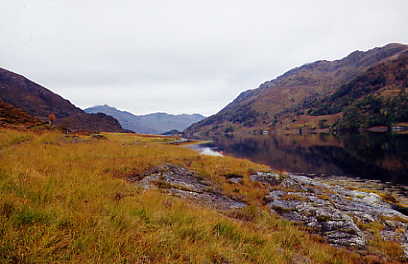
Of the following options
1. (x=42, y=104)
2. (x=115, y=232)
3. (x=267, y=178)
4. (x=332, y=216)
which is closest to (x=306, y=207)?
(x=332, y=216)

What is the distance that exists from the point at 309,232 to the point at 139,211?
22.3 feet

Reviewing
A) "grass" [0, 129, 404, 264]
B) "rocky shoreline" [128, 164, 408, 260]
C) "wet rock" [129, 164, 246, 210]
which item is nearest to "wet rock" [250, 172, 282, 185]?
"rocky shoreline" [128, 164, 408, 260]

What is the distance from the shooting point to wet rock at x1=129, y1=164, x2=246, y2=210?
10.2 m

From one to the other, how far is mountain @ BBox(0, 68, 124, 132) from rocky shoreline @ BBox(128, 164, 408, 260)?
12336 cm

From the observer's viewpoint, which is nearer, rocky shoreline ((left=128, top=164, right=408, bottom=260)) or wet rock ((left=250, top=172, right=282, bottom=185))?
rocky shoreline ((left=128, top=164, right=408, bottom=260))

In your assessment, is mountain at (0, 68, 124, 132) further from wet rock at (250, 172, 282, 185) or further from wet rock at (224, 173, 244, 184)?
wet rock at (250, 172, 282, 185)

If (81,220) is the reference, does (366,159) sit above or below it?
below

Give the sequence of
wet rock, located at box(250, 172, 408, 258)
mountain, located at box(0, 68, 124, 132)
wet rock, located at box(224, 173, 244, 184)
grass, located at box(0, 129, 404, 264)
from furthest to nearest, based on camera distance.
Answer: mountain, located at box(0, 68, 124, 132), wet rock, located at box(224, 173, 244, 184), wet rock, located at box(250, 172, 408, 258), grass, located at box(0, 129, 404, 264)

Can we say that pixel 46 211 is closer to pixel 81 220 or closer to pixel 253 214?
pixel 81 220

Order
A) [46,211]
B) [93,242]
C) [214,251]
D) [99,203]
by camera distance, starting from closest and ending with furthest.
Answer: [93,242] < [46,211] < [214,251] < [99,203]

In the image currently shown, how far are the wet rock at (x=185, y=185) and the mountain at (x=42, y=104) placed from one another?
401 ft

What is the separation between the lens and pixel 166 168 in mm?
13867

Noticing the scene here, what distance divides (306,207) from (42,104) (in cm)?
20019

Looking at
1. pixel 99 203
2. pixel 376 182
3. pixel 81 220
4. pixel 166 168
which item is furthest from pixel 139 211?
pixel 376 182
